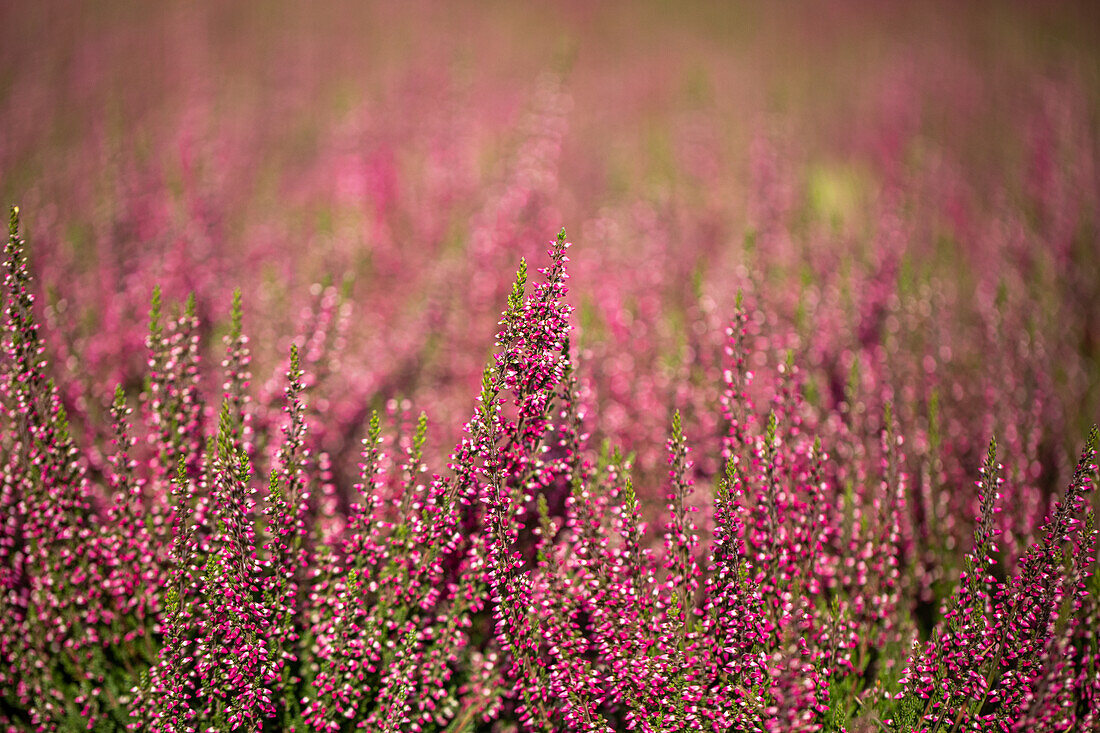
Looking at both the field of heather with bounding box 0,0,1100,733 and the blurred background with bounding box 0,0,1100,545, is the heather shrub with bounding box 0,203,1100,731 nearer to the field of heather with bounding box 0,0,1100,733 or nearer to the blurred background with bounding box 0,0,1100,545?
the field of heather with bounding box 0,0,1100,733

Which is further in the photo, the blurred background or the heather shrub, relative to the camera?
the blurred background

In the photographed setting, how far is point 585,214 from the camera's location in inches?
335

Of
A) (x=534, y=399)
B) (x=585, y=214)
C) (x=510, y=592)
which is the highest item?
(x=585, y=214)

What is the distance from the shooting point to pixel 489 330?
637cm

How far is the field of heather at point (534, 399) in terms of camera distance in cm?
319

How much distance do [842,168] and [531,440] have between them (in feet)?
29.8

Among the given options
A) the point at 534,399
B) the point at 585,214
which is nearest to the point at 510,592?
the point at 534,399

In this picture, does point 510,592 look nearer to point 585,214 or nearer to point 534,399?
point 534,399

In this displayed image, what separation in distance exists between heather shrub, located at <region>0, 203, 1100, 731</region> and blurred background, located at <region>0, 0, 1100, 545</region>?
2.59 ft

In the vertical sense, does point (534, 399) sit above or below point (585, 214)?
below

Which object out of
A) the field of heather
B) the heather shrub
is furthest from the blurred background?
the heather shrub

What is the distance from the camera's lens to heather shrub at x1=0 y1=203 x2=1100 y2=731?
3.10m

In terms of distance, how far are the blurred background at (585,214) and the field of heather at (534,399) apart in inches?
2.5

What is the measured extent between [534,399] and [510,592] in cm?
101
